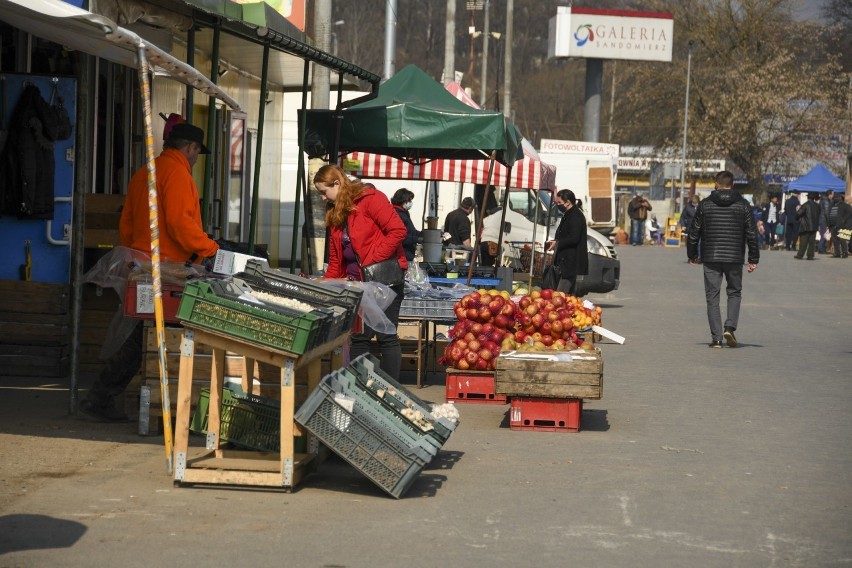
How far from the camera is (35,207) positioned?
35.4 feet

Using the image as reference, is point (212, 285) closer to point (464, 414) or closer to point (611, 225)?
point (464, 414)

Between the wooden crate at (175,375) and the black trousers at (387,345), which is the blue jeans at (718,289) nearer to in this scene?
the black trousers at (387,345)

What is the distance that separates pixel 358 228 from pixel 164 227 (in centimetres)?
178

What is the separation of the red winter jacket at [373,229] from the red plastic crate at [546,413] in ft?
4.97

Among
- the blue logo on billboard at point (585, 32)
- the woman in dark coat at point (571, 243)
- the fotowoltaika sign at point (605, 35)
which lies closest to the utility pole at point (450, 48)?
the woman in dark coat at point (571, 243)

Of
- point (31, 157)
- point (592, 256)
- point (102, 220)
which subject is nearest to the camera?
point (31, 157)

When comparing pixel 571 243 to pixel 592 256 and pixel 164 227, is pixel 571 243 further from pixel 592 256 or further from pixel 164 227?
pixel 164 227

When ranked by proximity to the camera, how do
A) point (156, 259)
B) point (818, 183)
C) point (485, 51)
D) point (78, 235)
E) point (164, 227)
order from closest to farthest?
point (156, 259) < point (164, 227) < point (78, 235) < point (818, 183) < point (485, 51)

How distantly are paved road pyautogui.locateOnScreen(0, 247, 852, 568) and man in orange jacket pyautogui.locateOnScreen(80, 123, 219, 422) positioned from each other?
0.26 metres

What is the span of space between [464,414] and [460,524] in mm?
3725

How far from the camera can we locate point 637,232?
5234 cm

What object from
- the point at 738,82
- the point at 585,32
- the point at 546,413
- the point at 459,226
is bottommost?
the point at 546,413

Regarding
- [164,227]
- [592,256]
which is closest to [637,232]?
[592,256]

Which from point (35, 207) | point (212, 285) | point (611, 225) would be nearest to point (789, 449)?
point (212, 285)
